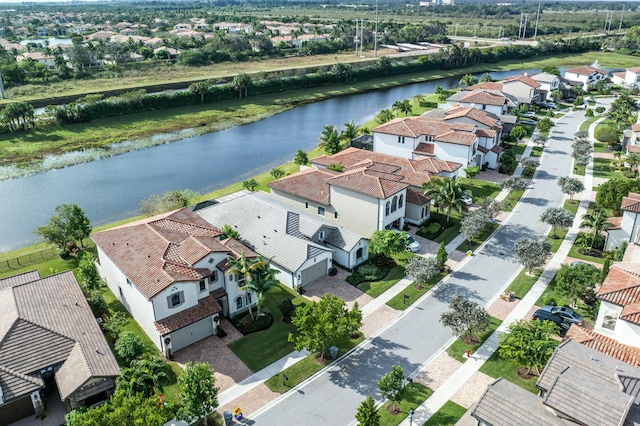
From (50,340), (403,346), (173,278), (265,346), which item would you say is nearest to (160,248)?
(173,278)

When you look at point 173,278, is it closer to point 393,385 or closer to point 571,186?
point 393,385

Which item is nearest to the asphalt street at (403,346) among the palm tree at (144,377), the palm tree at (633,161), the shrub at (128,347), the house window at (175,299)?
the palm tree at (144,377)

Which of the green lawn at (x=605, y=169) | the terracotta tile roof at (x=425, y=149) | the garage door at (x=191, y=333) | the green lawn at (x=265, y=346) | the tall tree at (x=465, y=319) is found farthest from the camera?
the green lawn at (x=605, y=169)

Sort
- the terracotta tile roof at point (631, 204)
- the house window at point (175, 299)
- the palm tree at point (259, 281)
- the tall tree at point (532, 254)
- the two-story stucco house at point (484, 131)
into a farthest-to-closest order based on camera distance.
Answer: the two-story stucco house at point (484, 131) < the terracotta tile roof at point (631, 204) < the tall tree at point (532, 254) < the palm tree at point (259, 281) < the house window at point (175, 299)

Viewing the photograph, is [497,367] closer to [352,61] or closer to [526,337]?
[526,337]

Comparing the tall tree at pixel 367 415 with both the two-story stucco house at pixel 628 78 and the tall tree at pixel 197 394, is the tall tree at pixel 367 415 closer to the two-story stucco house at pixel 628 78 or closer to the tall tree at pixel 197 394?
the tall tree at pixel 197 394

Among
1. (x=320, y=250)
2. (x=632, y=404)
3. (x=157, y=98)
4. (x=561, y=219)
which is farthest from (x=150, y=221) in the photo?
(x=157, y=98)
